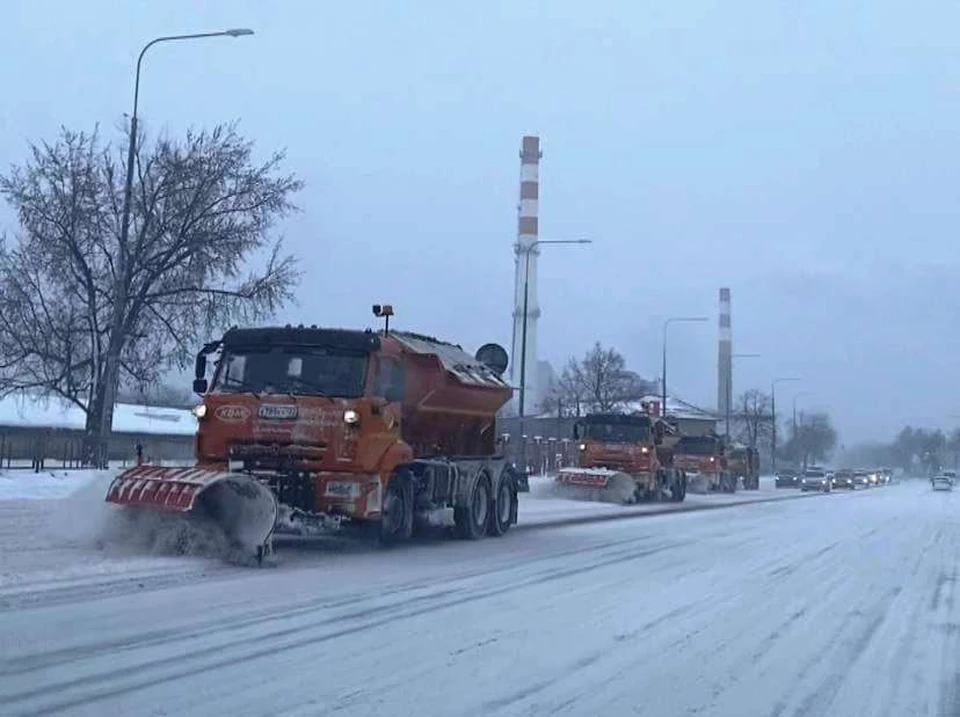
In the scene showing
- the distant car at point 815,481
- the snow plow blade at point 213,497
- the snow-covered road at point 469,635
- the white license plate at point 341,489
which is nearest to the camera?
the snow-covered road at point 469,635

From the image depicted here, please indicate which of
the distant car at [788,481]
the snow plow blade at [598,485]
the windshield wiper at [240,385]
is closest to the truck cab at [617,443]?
the snow plow blade at [598,485]

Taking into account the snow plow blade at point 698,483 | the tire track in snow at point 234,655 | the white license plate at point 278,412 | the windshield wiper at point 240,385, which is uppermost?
the snow plow blade at point 698,483

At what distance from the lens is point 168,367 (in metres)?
43.7

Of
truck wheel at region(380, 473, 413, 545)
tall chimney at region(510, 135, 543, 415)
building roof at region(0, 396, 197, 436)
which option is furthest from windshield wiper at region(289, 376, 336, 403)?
tall chimney at region(510, 135, 543, 415)

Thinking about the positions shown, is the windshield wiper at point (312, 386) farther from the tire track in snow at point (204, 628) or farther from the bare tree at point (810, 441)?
the bare tree at point (810, 441)

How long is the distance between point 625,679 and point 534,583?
6560 millimetres

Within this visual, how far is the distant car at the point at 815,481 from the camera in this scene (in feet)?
292

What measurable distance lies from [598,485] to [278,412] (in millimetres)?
24108

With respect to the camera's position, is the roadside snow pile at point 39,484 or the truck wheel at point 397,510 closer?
the truck wheel at point 397,510

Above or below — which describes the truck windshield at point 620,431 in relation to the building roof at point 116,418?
below

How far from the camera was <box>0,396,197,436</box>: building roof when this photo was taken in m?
68.2

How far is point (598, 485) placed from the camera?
1711 inches

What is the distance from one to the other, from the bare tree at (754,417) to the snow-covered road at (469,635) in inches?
3929

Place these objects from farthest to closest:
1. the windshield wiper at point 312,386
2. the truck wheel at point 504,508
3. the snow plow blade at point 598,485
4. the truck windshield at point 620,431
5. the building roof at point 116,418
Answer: the building roof at point 116,418 → the truck windshield at point 620,431 → the snow plow blade at point 598,485 → the truck wheel at point 504,508 → the windshield wiper at point 312,386
